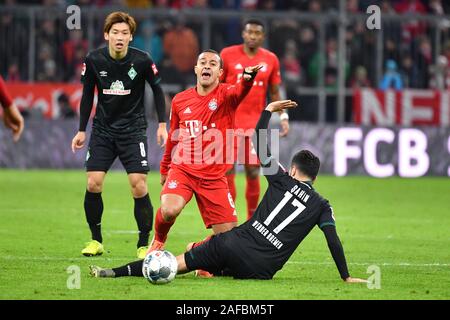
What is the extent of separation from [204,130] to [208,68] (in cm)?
57

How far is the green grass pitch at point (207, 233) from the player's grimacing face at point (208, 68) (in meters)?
1.88

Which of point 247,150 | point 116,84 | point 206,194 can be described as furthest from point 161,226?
point 247,150

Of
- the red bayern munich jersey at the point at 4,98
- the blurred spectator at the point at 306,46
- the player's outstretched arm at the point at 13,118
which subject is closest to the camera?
the player's outstretched arm at the point at 13,118

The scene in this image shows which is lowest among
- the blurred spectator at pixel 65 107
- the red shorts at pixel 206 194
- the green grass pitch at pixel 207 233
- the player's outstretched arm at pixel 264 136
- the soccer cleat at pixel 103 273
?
the green grass pitch at pixel 207 233

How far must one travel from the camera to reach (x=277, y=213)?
9.28 meters

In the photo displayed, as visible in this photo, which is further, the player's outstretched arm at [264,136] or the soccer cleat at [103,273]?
the soccer cleat at [103,273]

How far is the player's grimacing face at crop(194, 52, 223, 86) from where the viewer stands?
10.3 m

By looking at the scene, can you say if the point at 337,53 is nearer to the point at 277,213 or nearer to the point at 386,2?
the point at 386,2

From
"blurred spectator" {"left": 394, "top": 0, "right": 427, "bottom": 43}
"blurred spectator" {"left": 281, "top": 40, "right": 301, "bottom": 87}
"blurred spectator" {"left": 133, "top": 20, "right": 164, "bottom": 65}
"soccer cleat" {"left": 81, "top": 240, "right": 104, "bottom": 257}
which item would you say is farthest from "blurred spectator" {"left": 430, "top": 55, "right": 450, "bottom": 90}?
"soccer cleat" {"left": 81, "top": 240, "right": 104, "bottom": 257}

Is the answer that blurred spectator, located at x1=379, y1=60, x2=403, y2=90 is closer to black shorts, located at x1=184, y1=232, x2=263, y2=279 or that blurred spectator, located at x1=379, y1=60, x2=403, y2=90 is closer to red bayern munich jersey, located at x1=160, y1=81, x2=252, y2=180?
red bayern munich jersey, located at x1=160, y1=81, x2=252, y2=180

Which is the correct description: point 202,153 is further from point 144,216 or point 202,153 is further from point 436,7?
point 436,7

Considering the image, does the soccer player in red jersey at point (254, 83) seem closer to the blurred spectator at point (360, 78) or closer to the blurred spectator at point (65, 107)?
the blurred spectator at point (65, 107)

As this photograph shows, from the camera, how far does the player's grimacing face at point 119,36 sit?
439 inches

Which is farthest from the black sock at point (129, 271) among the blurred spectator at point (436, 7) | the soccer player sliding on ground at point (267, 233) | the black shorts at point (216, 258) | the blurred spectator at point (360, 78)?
the blurred spectator at point (436, 7)
